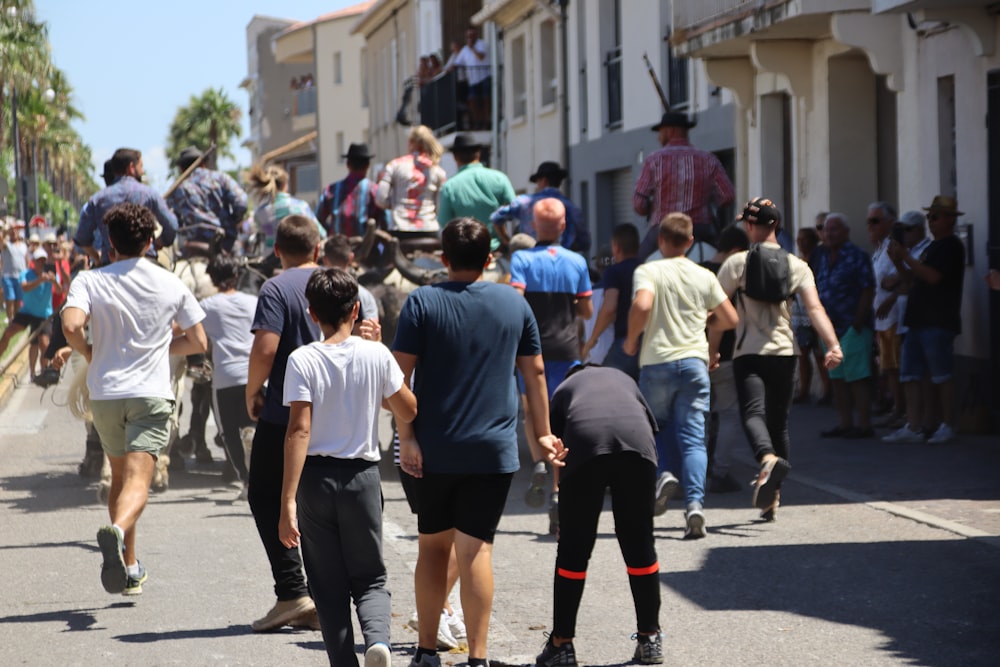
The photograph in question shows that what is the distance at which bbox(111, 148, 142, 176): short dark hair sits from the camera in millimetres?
11617

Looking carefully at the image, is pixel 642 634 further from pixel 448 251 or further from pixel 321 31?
pixel 321 31

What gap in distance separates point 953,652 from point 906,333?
7.43 m

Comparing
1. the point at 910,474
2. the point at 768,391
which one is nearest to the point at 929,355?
the point at 910,474

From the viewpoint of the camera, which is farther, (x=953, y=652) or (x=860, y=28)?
(x=860, y=28)

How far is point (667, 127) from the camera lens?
43.8ft

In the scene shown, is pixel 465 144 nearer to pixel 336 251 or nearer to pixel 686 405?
pixel 336 251

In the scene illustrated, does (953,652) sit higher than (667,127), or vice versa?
(667,127)

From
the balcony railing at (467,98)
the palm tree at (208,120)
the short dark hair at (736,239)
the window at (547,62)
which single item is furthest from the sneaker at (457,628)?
the palm tree at (208,120)

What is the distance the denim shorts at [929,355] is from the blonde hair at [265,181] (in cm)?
559

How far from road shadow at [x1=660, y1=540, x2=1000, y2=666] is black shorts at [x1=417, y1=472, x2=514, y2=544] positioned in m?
1.47

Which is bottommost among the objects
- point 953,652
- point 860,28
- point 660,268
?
point 953,652

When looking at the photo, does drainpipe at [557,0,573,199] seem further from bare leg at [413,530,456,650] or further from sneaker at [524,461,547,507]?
bare leg at [413,530,456,650]

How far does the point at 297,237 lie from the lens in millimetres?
7320

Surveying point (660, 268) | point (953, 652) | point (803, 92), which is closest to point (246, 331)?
point (660, 268)
